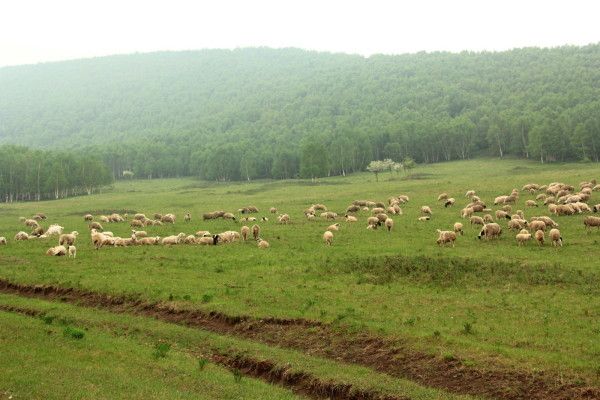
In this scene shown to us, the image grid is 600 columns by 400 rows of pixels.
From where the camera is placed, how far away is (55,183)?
128250 millimetres

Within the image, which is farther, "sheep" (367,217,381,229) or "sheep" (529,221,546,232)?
"sheep" (367,217,381,229)

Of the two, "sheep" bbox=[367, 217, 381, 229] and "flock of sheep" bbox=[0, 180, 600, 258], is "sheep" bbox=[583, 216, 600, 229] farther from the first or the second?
"sheep" bbox=[367, 217, 381, 229]

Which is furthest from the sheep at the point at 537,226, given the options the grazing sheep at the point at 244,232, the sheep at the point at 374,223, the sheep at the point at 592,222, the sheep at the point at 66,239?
the sheep at the point at 66,239

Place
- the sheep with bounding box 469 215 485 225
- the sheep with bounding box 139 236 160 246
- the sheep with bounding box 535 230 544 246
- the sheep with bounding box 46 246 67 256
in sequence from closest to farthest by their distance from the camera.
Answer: the sheep with bounding box 535 230 544 246, the sheep with bounding box 46 246 67 256, the sheep with bounding box 139 236 160 246, the sheep with bounding box 469 215 485 225

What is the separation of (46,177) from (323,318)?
124m

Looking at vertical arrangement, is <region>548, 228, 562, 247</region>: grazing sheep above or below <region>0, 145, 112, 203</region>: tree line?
below

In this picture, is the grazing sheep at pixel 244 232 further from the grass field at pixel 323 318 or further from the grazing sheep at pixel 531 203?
the grazing sheep at pixel 531 203

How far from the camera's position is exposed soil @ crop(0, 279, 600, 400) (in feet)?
56.6

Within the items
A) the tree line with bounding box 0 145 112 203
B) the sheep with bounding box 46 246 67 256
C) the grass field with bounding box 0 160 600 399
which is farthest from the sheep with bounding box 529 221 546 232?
the tree line with bounding box 0 145 112 203

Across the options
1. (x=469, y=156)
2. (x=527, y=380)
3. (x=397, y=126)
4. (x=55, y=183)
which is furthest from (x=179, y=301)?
(x=397, y=126)

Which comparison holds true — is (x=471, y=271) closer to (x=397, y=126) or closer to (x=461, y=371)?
(x=461, y=371)

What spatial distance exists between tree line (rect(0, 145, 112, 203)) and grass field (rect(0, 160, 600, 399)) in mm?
92947

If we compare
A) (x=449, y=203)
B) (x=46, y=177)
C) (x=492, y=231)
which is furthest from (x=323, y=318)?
(x=46, y=177)

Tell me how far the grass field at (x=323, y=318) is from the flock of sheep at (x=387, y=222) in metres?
1.31
